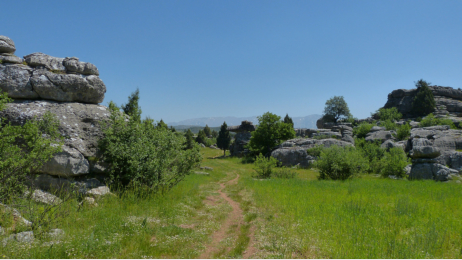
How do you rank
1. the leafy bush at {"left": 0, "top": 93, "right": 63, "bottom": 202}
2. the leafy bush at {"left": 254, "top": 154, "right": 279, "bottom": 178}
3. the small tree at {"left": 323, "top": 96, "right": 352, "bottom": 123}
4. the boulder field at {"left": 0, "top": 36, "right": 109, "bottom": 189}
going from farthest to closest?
the small tree at {"left": 323, "top": 96, "right": 352, "bottom": 123}
the leafy bush at {"left": 254, "top": 154, "right": 279, "bottom": 178}
the boulder field at {"left": 0, "top": 36, "right": 109, "bottom": 189}
the leafy bush at {"left": 0, "top": 93, "right": 63, "bottom": 202}

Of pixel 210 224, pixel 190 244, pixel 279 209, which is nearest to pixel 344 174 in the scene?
pixel 279 209

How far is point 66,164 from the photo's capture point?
10.7 metres

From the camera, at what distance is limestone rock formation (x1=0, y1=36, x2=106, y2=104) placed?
11961 millimetres

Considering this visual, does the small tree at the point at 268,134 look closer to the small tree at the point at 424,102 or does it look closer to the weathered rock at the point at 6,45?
the weathered rock at the point at 6,45

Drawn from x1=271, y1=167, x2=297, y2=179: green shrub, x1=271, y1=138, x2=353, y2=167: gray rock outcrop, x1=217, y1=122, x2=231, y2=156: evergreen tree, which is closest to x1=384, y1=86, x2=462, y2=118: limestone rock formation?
x1=271, y1=138, x2=353, y2=167: gray rock outcrop

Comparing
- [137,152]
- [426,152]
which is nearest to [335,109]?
[426,152]

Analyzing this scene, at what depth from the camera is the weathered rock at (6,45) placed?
12250mm

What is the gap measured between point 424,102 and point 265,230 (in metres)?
84.7

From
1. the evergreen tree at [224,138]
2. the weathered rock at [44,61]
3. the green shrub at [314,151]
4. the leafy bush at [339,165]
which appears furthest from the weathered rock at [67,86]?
the evergreen tree at [224,138]

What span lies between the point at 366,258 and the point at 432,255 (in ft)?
6.55

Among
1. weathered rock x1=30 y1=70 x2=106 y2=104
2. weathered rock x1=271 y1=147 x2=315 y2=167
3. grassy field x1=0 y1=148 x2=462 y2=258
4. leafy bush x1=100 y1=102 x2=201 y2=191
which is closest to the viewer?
grassy field x1=0 y1=148 x2=462 y2=258

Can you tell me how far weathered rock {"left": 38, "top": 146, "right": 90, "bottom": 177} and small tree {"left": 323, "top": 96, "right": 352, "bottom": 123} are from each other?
101m

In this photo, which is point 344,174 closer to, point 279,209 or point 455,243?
point 279,209

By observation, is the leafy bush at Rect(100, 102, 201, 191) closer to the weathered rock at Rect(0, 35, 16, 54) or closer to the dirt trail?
the dirt trail
